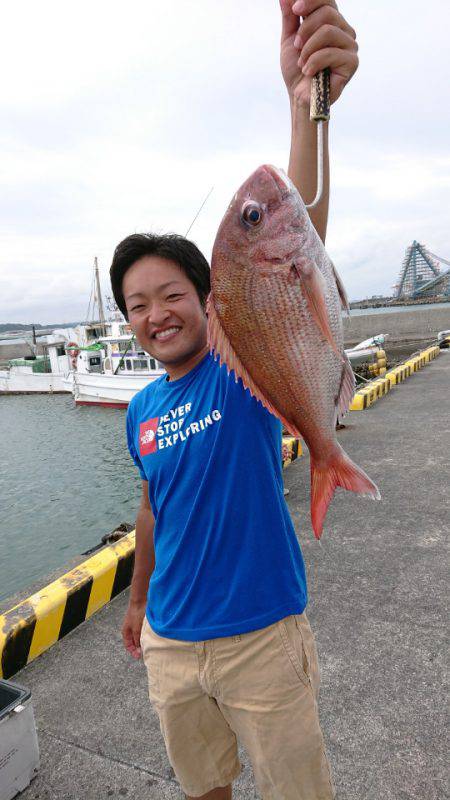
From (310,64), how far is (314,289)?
2.43 feet

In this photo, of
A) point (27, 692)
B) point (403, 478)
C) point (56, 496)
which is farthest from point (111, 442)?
point (27, 692)

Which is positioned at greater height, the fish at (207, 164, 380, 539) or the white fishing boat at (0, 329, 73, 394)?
the fish at (207, 164, 380, 539)

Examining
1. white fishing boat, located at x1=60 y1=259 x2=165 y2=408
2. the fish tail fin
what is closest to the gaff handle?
the fish tail fin

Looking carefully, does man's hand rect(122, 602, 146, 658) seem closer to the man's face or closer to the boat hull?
the man's face

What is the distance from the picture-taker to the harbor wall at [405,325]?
33.4 metres

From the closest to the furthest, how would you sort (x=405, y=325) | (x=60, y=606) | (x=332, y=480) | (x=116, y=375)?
(x=332, y=480)
(x=60, y=606)
(x=116, y=375)
(x=405, y=325)

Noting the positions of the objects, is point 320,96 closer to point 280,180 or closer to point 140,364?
point 280,180

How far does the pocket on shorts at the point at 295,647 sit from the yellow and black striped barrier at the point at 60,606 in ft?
7.01

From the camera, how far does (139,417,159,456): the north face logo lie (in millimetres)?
1806

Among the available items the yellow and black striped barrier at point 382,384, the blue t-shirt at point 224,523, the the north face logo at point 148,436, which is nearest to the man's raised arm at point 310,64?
the blue t-shirt at point 224,523

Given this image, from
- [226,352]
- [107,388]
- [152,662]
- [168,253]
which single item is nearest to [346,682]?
[152,662]

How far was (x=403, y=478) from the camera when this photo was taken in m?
5.65

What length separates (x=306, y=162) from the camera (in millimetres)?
1738

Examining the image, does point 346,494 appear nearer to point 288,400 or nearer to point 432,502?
point 432,502
